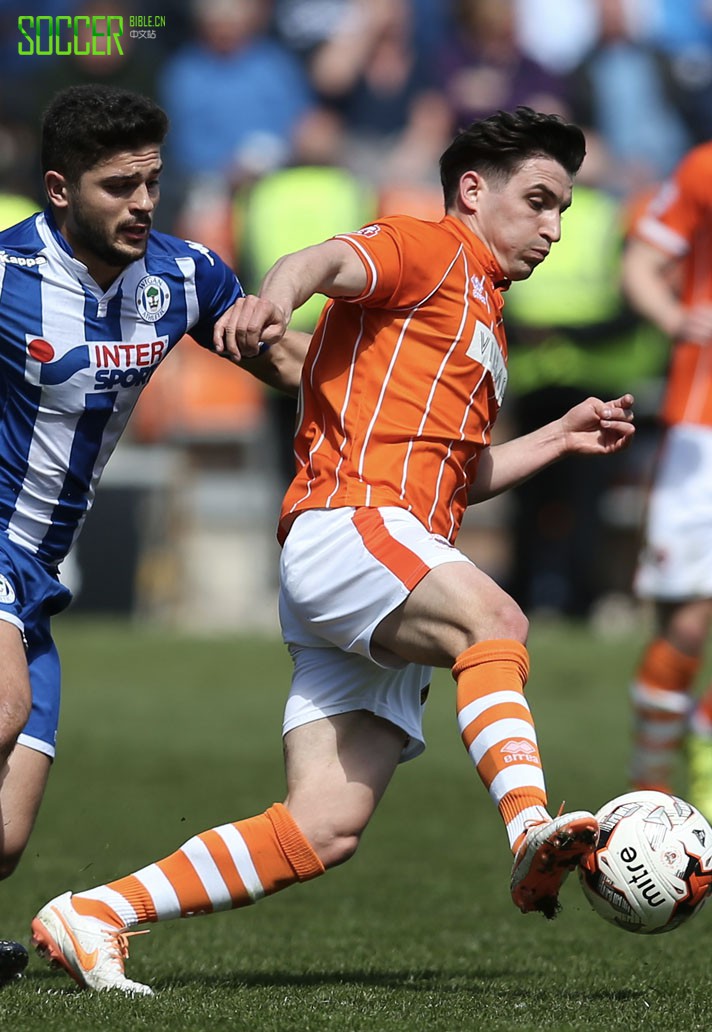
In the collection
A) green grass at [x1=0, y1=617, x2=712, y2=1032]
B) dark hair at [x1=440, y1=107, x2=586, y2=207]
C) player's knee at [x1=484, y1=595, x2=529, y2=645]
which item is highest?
dark hair at [x1=440, y1=107, x2=586, y2=207]

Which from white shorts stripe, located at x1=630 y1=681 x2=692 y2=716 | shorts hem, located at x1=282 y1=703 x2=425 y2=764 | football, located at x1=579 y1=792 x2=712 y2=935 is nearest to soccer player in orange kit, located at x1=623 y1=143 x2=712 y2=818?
white shorts stripe, located at x1=630 y1=681 x2=692 y2=716

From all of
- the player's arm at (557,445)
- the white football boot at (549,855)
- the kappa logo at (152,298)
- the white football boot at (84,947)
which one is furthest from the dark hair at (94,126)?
the white football boot at (549,855)

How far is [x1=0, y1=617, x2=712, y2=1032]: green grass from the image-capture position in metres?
4.43

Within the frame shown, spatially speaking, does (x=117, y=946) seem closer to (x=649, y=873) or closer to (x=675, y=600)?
(x=649, y=873)

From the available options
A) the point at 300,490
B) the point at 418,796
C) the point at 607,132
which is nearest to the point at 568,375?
the point at 607,132

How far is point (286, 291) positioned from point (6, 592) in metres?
1.12

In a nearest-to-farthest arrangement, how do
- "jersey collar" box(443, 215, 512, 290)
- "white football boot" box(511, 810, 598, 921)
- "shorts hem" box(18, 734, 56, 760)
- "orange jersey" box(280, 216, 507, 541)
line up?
"white football boot" box(511, 810, 598, 921) < "orange jersey" box(280, 216, 507, 541) < "shorts hem" box(18, 734, 56, 760) < "jersey collar" box(443, 215, 512, 290)

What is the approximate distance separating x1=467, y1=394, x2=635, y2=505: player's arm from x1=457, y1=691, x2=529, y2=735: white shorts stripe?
0.88 meters

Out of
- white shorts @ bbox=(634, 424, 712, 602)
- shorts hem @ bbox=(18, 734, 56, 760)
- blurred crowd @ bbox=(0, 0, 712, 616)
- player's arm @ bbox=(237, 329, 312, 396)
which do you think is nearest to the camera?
shorts hem @ bbox=(18, 734, 56, 760)

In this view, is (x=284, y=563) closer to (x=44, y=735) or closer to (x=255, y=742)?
(x=44, y=735)

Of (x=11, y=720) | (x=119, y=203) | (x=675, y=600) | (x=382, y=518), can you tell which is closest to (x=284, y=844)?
(x=11, y=720)

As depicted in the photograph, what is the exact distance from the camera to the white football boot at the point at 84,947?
15.3 ft

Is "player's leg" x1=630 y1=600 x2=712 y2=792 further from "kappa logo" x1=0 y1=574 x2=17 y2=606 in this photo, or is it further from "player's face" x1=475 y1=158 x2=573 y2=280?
"kappa logo" x1=0 y1=574 x2=17 y2=606

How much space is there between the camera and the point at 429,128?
16.1m
